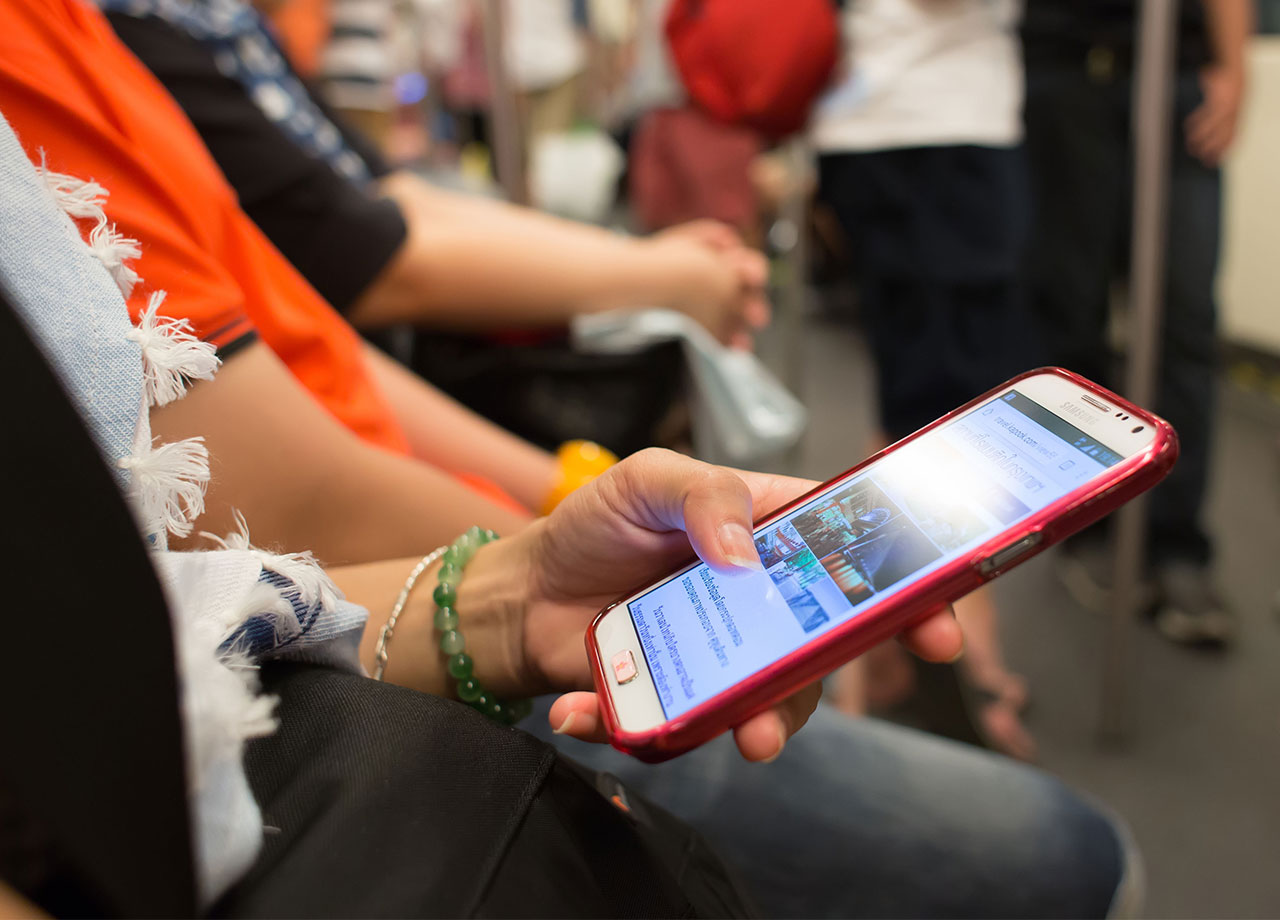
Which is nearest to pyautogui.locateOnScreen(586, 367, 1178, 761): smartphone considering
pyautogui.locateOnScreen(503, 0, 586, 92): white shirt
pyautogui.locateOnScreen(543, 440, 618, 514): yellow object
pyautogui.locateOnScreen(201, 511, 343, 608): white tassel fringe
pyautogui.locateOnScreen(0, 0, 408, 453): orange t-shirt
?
pyautogui.locateOnScreen(201, 511, 343, 608): white tassel fringe

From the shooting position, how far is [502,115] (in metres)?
1.27

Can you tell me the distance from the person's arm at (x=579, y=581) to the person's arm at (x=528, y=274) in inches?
16.0

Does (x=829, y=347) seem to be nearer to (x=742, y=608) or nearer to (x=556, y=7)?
(x=556, y=7)

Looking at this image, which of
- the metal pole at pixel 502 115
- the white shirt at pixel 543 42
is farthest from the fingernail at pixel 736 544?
the white shirt at pixel 543 42

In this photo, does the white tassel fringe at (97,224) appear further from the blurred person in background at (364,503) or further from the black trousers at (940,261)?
the black trousers at (940,261)

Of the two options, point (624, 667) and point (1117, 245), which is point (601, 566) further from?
point (1117, 245)

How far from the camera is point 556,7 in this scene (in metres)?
1.62

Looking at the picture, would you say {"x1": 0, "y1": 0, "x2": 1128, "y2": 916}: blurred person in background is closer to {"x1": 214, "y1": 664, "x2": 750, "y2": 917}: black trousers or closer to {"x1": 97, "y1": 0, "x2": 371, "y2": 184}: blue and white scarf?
{"x1": 214, "y1": 664, "x2": 750, "y2": 917}: black trousers

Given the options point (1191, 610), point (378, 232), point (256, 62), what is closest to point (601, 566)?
point (378, 232)

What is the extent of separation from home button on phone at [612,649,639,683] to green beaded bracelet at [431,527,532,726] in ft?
0.32

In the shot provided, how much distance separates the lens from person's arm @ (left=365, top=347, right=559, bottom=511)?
727mm

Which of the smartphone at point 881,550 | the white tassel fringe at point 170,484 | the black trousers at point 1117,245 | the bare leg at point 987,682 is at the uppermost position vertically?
the white tassel fringe at point 170,484

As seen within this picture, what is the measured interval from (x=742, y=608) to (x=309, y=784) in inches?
6.5

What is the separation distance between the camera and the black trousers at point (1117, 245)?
117cm
